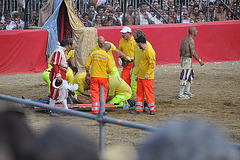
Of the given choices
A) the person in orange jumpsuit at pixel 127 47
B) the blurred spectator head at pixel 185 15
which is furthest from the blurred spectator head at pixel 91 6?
the person in orange jumpsuit at pixel 127 47

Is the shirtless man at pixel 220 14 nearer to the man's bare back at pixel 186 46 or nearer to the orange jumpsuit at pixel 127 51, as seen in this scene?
the man's bare back at pixel 186 46

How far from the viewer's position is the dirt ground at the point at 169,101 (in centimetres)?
649

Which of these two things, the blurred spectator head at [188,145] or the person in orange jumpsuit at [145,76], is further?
the person in orange jumpsuit at [145,76]

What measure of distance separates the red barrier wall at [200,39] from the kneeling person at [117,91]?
639cm

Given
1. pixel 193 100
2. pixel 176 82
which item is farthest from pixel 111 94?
pixel 176 82

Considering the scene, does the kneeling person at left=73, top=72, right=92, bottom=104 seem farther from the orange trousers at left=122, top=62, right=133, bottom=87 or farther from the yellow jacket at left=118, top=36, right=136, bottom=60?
the yellow jacket at left=118, top=36, right=136, bottom=60

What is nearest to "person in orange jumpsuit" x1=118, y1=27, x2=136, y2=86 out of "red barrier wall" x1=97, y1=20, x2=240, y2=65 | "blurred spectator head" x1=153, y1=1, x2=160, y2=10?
"red barrier wall" x1=97, y1=20, x2=240, y2=65

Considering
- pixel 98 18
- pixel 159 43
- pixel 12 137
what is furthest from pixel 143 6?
pixel 12 137

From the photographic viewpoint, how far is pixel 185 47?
384 inches

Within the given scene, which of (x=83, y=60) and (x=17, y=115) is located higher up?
(x=17, y=115)

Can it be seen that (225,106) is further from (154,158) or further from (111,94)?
(154,158)

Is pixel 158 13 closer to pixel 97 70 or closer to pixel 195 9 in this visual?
pixel 195 9

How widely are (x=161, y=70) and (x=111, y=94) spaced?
20.1 feet

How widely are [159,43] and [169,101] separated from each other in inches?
267
